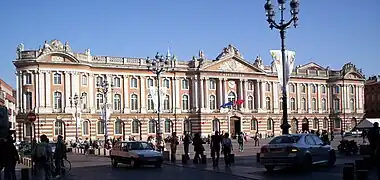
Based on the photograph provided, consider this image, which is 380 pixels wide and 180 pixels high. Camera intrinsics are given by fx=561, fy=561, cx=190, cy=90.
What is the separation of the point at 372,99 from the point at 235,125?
4693 cm

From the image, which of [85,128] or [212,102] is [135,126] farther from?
[212,102]

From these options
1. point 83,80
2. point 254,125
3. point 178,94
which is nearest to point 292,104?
point 254,125

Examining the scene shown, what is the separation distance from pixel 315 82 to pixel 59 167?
8795cm

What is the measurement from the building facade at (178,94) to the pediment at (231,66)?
164 millimetres

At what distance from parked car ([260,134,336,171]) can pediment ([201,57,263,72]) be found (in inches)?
2582

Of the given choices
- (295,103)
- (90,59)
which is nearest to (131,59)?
(90,59)

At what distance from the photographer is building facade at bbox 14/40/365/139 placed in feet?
247

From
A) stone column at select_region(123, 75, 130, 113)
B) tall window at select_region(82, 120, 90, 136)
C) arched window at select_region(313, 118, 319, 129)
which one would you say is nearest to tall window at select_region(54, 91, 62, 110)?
tall window at select_region(82, 120, 90, 136)

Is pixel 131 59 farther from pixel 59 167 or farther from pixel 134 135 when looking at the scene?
pixel 59 167

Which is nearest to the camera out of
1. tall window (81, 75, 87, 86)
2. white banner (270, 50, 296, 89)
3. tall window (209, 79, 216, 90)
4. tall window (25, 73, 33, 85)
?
white banner (270, 50, 296, 89)

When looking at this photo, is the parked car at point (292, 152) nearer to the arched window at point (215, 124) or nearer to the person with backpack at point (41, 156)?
the person with backpack at point (41, 156)

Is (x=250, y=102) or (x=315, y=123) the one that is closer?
(x=250, y=102)

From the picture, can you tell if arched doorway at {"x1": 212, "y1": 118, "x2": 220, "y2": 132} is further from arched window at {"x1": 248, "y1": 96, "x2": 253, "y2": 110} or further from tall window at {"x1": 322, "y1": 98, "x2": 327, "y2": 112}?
tall window at {"x1": 322, "y1": 98, "x2": 327, "y2": 112}

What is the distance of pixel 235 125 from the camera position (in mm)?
93688
